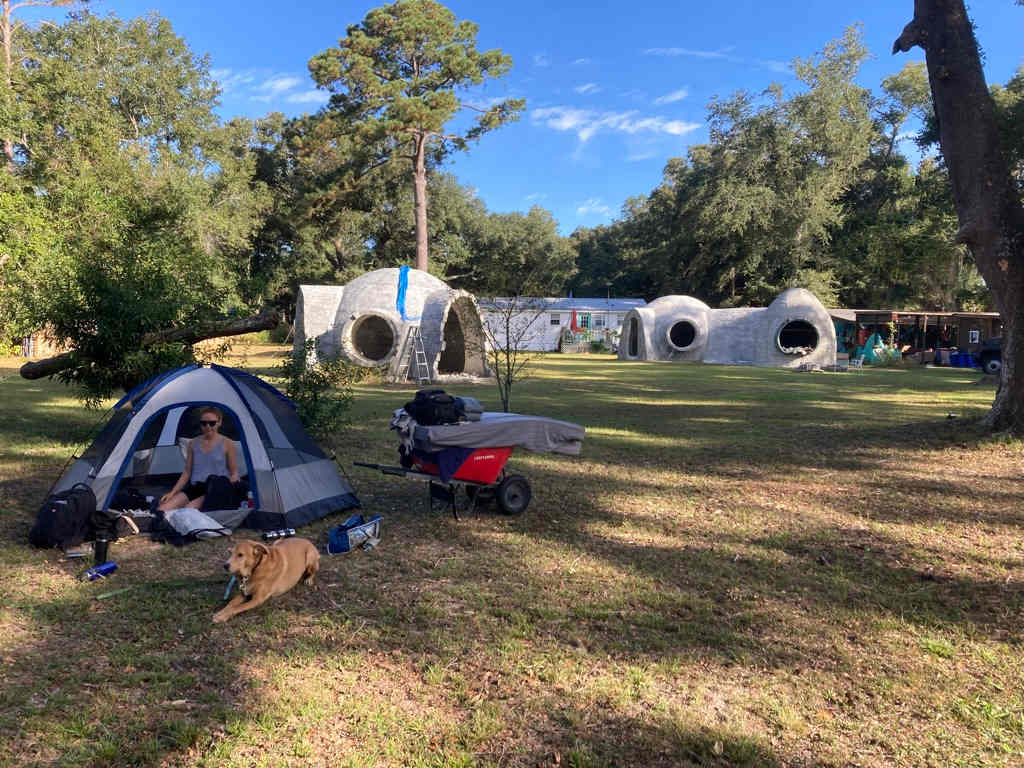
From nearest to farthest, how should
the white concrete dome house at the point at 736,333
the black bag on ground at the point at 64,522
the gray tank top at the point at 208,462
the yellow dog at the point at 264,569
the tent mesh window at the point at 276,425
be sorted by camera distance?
the yellow dog at the point at 264,569 → the black bag on ground at the point at 64,522 → the tent mesh window at the point at 276,425 → the gray tank top at the point at 208,462 → the white concrete dome house at the point at 736,333

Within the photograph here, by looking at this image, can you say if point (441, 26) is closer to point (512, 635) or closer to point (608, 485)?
point (608, 485)

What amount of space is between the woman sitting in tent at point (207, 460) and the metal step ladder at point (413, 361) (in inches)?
475

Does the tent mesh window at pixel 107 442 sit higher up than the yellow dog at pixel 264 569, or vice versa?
the tent mesh window at pixel 107 442

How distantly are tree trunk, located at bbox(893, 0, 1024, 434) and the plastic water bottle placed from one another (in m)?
10.5

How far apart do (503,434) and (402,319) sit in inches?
543

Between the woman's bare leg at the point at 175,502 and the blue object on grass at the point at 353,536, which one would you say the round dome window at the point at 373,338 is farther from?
the blue object on grass at the point at 353,536

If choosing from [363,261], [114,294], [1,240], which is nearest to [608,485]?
[114,294]

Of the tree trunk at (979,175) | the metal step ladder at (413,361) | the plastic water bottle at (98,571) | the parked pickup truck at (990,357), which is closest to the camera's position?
the plastic water bottle at (98,571)

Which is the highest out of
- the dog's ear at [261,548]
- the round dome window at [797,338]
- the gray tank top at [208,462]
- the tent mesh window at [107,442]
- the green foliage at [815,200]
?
the green foliage at [815,200]

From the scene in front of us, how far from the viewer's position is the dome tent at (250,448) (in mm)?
5868

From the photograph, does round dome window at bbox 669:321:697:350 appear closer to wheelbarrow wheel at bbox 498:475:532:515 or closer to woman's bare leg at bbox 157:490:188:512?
wheelbarrow wheel at bbox 498:475:532:515

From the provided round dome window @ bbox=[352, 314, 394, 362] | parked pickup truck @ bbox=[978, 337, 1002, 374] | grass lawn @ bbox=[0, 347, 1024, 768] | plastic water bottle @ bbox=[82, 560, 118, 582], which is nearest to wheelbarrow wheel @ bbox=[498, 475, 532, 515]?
grass lawn @ bbox=[0, 347, 1024, 768]

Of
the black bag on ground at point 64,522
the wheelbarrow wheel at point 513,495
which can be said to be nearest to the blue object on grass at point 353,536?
the wheelbarrow wheel at point 513,495

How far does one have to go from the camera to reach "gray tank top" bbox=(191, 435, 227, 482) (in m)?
6.26
